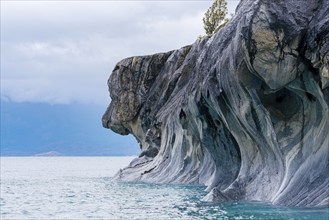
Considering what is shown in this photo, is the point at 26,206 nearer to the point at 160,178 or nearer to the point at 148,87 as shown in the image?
the point at 160,178

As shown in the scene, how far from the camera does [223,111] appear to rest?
31.2 m

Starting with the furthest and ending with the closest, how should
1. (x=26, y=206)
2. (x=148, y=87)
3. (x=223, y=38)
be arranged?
(x=148, y=87)
(x=26, y=206)
(x=223, y=38)

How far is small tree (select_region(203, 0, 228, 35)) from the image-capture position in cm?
7338

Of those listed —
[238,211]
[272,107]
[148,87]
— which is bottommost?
[238,211]

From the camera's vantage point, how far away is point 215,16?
73750 millimetres

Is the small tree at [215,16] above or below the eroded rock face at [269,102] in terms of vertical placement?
above

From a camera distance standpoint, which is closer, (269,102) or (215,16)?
(269,102)

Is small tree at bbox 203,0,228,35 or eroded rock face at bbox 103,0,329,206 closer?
eroded rock face at bbox 103,0,329,206

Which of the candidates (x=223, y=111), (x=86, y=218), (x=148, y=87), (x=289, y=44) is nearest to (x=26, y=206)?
(x=86, y=218)

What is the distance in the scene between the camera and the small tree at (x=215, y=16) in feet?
241

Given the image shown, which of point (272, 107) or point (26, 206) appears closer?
point (272, 107)

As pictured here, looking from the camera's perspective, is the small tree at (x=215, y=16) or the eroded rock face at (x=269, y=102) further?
the small tree at (x=215, y=16)

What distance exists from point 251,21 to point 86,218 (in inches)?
402

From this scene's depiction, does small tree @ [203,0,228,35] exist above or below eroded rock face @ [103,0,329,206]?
above
